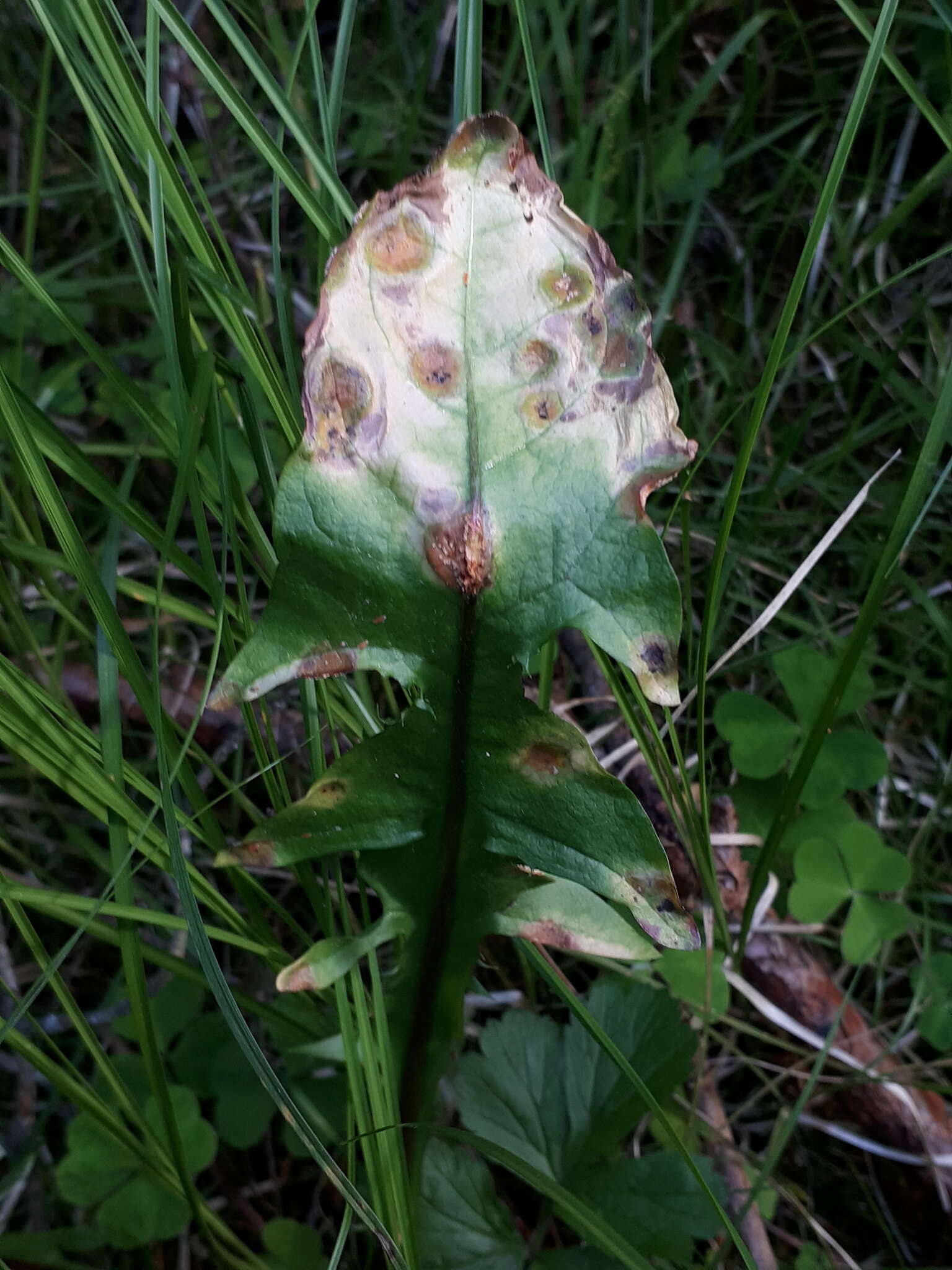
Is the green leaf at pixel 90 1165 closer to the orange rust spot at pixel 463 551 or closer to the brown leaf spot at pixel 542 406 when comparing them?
the orange rust spot at pixel 463 551

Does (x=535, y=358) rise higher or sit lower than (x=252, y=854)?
higher

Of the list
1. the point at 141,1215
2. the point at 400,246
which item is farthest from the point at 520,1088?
the point at 400,246

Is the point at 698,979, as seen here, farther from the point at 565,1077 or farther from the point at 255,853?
the point at 255,853

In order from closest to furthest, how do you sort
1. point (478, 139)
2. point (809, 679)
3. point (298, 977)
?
point (478, 139) < point (298, 977) < point (809, 679)

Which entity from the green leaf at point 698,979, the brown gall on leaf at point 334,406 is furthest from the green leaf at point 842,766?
the brown gall on leaf at point 334,406

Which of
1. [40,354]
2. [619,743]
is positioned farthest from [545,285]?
[40,354]

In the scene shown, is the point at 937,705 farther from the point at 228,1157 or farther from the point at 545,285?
the point at 228,1157

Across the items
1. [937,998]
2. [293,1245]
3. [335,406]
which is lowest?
[293,1245]
